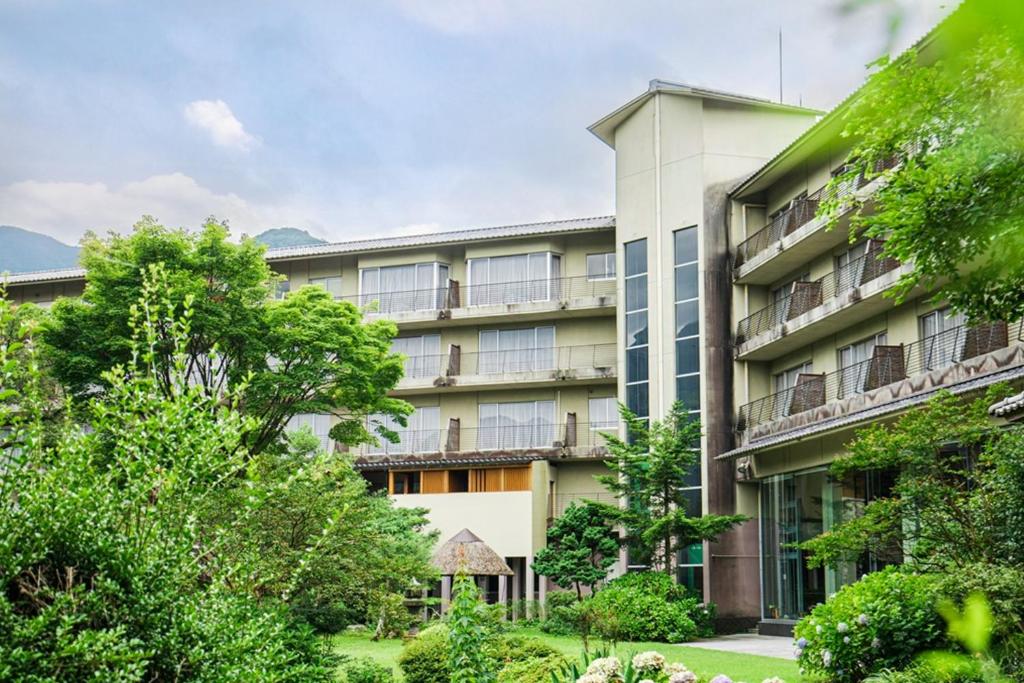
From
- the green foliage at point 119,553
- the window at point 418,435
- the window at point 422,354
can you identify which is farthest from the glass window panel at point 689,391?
the green foliage at point 119,553

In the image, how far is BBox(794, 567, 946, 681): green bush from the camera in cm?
1580

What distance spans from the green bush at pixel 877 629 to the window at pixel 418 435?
28.0 metres

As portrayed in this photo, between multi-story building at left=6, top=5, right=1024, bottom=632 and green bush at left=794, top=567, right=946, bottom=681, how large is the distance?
633 centimetres

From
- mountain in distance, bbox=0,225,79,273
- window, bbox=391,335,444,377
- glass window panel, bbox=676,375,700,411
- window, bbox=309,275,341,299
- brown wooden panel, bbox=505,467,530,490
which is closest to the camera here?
glass window panel, bbox=676,375,700,411

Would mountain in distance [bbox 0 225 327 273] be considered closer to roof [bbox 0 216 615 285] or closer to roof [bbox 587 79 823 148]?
roof [bbox 0 216 615 285]

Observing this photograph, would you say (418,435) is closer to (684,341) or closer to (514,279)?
(514,279)

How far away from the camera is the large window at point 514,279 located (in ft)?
141

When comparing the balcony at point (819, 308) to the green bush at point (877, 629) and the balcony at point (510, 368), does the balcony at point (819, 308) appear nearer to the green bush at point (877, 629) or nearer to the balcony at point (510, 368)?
the balcony at point (510, 368)

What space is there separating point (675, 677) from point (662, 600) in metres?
17.0

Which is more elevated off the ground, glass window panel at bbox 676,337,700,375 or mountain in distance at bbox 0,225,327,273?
mountain in distance at bbox 0,225,327,273

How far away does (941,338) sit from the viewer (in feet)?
85.9

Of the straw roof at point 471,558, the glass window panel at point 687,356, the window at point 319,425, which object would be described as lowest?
the straw roof at point 471,558

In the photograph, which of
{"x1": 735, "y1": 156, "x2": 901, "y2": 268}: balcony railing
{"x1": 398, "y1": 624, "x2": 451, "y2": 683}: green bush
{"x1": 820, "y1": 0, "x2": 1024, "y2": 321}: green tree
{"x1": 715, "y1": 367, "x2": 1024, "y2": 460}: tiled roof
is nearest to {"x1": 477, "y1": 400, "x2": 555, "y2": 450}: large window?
{"x1": 715, "y1": 367, "x2": 1024, "y2": 460}: tiled roof

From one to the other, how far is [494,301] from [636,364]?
309 inches
